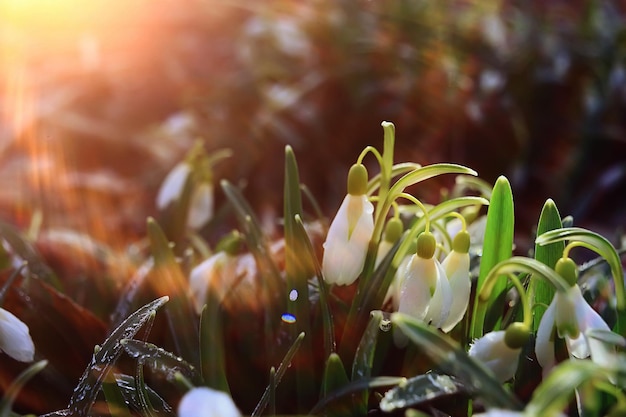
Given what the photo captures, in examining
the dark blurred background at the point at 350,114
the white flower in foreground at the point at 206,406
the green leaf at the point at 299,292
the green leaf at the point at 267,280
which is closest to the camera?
the white flower in foreground at the point at 206,406

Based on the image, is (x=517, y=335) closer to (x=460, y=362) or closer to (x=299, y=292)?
(x=460, y=362)

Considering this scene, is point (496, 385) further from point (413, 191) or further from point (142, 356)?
point (413, 191)

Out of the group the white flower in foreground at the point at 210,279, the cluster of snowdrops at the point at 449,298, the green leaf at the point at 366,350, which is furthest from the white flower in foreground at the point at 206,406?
the white flower in foreground at the point at 210,279

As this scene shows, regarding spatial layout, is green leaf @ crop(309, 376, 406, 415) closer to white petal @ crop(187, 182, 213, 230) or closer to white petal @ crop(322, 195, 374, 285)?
white petal @ crop(322, 195, 374, 285)

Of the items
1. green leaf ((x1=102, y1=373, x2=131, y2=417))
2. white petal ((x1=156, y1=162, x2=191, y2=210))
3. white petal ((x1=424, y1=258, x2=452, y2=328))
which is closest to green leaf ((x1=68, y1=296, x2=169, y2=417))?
green leaf ((x1=102, y1=373, x2=131, y2=417))

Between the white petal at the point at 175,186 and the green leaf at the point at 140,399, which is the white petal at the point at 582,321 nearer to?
the green leaf at the point at 140,399

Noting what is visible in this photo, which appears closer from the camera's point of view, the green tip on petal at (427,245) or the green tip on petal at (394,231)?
the green tip on petal at (427,245)

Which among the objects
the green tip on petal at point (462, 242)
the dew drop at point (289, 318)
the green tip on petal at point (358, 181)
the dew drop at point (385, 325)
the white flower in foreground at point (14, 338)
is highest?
the green tip on petal at point (358, 181)

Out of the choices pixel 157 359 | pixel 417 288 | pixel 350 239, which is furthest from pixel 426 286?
pixel 157 359

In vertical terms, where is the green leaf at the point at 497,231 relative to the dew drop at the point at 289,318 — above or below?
above
